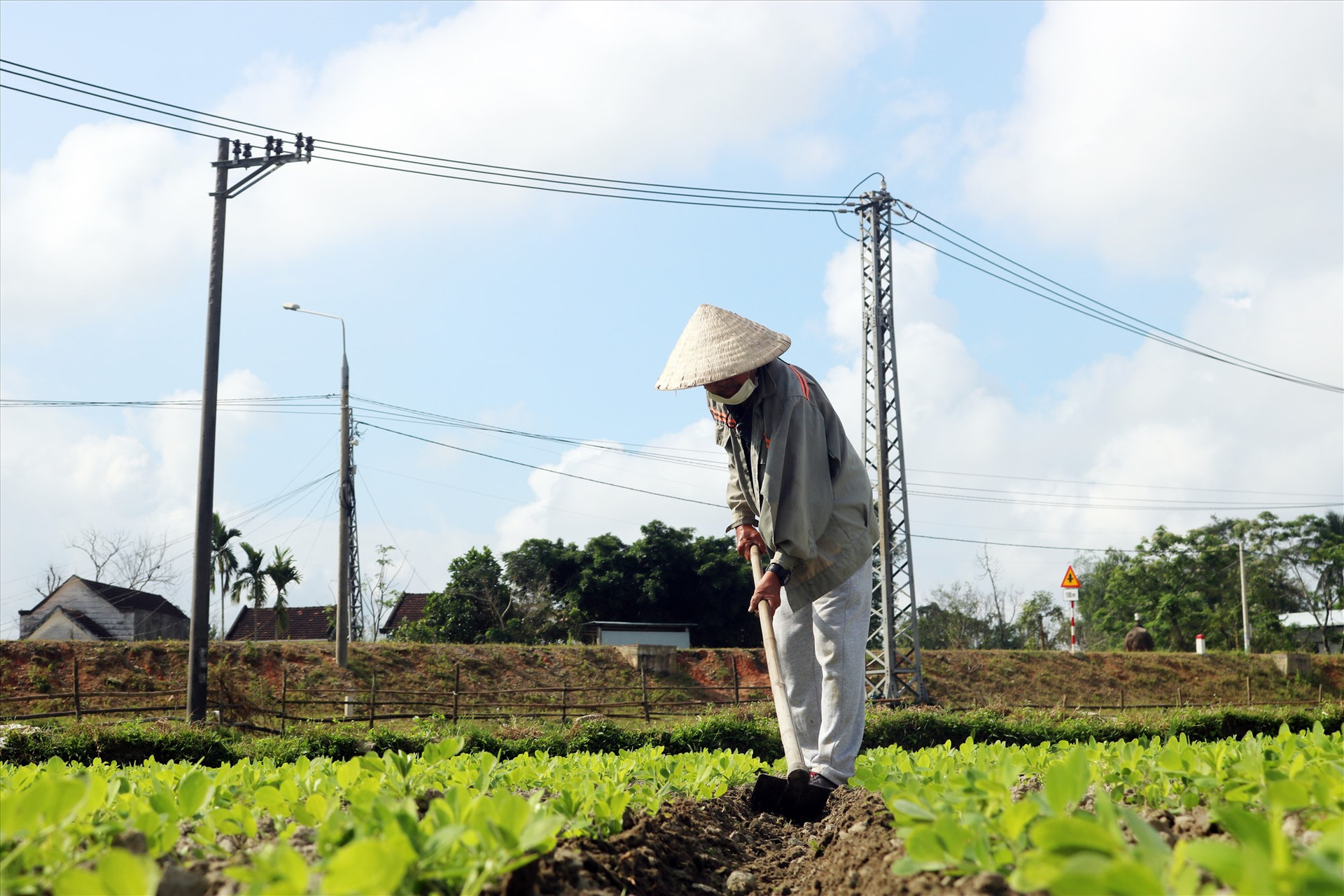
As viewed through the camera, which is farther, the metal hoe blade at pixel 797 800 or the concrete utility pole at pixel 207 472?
the concrete utility pole at pixel 207 472

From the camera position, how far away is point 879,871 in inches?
66.7

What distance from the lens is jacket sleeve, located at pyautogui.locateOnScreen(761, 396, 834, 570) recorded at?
352cm

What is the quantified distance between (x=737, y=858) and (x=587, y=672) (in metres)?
22.9

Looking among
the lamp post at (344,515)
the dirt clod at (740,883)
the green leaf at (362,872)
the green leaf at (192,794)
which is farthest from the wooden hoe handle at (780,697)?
the lamp post at (344,515)

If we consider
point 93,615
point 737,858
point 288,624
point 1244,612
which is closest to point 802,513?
point 737,858

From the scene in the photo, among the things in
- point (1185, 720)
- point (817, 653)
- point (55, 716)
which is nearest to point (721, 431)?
point (817, 653)

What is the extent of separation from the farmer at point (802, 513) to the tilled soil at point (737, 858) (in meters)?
0.39

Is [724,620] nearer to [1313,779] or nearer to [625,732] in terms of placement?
[625,732]

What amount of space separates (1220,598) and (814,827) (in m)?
50.5

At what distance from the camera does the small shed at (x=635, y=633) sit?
35938mm

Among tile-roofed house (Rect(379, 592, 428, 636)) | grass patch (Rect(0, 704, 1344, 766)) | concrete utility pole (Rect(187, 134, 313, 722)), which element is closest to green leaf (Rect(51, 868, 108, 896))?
grass patch (Rect(0, 704, 1344, 766))

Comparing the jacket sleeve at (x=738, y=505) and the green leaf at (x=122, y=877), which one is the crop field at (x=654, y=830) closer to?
Result: the green leaf at (x=122, y=877)

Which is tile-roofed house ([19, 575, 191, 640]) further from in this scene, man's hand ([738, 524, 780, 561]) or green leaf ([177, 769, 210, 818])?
green leaf ([177, 769, 210, 818])

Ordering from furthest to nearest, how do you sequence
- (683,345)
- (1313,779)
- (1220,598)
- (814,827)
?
(1220,598), (683,345), (814,827), (1313,779)
